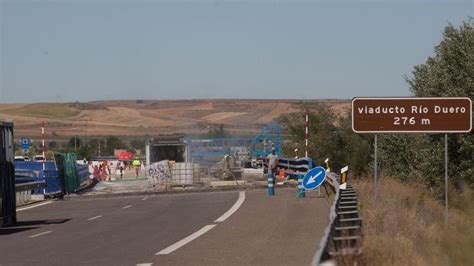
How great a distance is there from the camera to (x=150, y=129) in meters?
127

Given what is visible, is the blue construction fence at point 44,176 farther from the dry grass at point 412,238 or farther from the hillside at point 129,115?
the hillside at point 129,115

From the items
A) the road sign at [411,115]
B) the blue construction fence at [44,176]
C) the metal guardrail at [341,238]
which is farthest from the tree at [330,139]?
the metal guardrail at [341,238]

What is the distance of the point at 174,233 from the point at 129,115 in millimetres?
125048

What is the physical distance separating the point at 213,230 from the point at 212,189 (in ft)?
62.8

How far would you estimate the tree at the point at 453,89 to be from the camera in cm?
2583

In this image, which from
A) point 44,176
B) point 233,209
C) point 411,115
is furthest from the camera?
point 44,176

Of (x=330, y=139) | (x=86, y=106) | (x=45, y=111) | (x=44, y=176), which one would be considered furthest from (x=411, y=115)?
(x=86, y=106)

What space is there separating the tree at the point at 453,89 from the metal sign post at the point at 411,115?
632cm

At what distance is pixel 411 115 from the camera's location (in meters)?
19.3

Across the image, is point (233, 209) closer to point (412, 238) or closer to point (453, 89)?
point (453, 89)

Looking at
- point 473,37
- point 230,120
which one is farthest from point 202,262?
point 230,120

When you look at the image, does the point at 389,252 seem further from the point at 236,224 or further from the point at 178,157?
the point at 178,157

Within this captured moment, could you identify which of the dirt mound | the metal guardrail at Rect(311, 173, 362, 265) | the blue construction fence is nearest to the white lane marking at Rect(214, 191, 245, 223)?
the metal guardrail at Rect(311, 173, 362, 265)

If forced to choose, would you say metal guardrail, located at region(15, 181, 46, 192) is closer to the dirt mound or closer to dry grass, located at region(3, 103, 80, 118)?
dry grass, located at region(3, 103, 80, 118)
